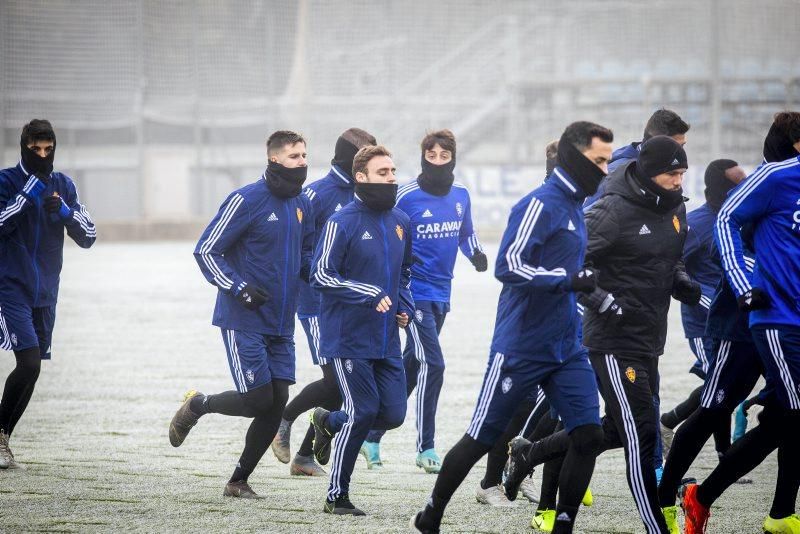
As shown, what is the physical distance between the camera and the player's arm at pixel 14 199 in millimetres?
7680

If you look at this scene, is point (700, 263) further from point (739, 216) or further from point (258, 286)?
point (258, 286)

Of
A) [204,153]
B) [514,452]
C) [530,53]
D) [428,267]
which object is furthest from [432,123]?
[514,452]

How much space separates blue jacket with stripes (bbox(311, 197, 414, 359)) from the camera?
651 centimetres

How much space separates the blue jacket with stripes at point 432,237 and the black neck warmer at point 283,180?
140cm

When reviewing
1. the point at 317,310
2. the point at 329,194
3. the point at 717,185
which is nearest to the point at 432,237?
the point at 329,194

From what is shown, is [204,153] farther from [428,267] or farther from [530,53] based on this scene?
[428,267]

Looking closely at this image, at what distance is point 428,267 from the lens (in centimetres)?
835

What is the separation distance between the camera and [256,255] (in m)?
6.98

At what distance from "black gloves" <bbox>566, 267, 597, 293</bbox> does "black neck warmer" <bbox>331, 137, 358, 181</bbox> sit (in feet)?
9.45

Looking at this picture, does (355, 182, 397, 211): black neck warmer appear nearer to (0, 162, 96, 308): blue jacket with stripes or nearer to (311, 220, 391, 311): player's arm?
(311, 220, 391, 311): player's arm

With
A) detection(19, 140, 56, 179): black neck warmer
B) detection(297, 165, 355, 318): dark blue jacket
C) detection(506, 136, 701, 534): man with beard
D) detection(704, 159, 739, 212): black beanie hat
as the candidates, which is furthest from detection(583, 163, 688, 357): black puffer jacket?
detection(19, 140, 56, 179): black neck warmer

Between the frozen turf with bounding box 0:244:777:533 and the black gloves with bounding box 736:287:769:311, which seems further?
the frozen turf with bounding box 0:244:777:533

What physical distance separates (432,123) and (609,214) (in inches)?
1157

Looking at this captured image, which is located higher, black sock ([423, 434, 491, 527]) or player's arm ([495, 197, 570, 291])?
player's arm ([495, 197, 570, 291])
